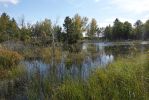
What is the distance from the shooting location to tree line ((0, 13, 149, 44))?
4334cm

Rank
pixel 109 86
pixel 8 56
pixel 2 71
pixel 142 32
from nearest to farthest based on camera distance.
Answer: pixel 109 86 → pixel 2 71 → pixel 8 56 → pixel 142 32

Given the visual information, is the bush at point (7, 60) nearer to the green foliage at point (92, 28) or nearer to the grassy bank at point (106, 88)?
the grassy bank at point (106, 88)

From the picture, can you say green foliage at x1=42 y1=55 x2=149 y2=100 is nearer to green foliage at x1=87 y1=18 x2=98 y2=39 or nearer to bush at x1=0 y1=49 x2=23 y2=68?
bush at x1=0 y1=49 x2=23 y2=68

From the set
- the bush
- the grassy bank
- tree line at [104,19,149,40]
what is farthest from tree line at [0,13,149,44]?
the grassy bank

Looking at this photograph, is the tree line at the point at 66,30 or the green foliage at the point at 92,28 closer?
the tree line at the point at 66,30

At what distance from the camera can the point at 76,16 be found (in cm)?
5794

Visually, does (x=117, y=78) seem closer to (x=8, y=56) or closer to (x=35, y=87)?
(x=35, y=87)

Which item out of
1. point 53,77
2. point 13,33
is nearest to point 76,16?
point 13,33

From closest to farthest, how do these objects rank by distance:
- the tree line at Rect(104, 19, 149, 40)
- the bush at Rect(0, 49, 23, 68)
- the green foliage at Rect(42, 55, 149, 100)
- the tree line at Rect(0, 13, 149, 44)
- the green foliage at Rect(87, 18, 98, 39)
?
the green foliage at Rect(42, 55, 149, 100) → the bush at Rect(0, 49, 23, 68) → the tree line at Rect(0, 13, 149, 44) → the tree line at Rect(104, 19, 149, 40) → the green foliage at Rect(87, 18, 98, 39)

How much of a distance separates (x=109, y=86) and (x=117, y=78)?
66cm

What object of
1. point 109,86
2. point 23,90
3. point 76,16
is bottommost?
point 23,90

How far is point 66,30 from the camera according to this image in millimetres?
54000

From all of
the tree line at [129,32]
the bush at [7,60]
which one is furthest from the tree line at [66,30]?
the bush at [7,60]

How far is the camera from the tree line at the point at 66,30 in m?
43.3
